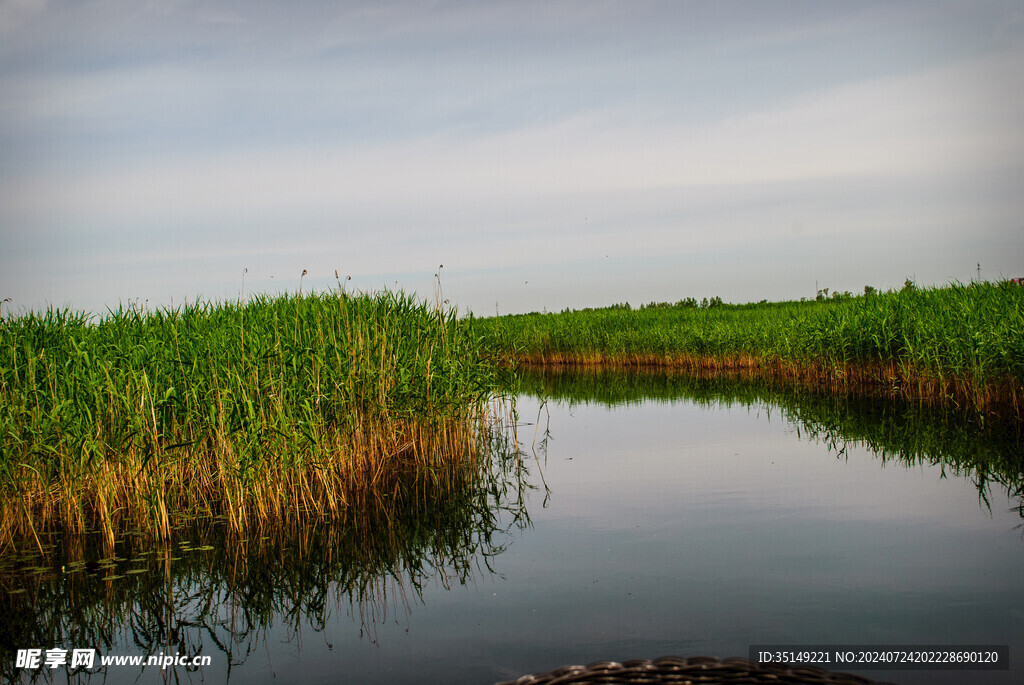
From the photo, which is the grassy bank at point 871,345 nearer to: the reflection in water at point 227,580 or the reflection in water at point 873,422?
the reflection in water at point 873,422

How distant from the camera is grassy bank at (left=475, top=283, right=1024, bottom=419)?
1086cm

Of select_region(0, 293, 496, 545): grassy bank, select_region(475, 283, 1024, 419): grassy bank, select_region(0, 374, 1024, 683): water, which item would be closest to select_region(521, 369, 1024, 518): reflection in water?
select_region(0, 374, 1024, 683): water

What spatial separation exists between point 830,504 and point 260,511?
5532 millimetres

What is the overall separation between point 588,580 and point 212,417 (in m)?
3.55

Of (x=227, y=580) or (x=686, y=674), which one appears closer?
(x=686, y=674)

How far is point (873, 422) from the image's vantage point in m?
11.5

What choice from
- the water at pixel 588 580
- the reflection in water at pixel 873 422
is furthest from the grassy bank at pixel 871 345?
the water at pixel 588 580

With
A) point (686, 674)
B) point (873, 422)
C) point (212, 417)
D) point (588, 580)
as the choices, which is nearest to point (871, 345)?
point (873, 422)

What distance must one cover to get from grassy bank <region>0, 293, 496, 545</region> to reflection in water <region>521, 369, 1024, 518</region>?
5805mm

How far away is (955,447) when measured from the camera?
9.33m

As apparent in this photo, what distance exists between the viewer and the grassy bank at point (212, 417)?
625cm

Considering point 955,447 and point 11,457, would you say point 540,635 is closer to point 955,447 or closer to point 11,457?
point 11,457

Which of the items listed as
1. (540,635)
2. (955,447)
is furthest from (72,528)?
(955,447)

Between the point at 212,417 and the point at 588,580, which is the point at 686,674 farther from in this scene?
the point at 212,417
